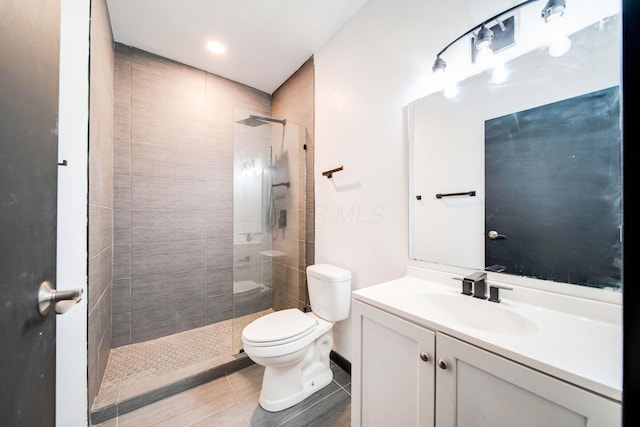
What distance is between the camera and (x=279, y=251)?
7.29 ft

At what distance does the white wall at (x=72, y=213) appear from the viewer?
1.01m

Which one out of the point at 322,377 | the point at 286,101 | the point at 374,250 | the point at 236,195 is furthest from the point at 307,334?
the point at 286,101

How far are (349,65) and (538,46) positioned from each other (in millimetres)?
1144

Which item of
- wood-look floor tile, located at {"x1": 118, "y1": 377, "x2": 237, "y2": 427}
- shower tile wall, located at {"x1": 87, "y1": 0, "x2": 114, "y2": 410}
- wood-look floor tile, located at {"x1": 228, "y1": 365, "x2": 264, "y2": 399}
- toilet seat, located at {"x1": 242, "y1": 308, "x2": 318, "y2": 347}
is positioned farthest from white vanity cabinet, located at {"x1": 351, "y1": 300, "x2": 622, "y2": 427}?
shower tile wall, located at {"x1": 87, "y1": 0, "x2": 114, "y2": 410}

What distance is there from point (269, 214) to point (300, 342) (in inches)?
45.2

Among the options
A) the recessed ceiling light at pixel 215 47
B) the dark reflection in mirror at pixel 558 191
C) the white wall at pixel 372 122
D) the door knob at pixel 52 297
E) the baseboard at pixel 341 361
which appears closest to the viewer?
the door knob at pixel 52 297

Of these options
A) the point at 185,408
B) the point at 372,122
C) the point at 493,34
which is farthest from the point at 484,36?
the point at 185,408

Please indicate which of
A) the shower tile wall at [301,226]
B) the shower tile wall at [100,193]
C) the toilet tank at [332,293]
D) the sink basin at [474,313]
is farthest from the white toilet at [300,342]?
the shower tile wall at [100,193]

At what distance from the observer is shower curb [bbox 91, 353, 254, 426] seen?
51.8 inches

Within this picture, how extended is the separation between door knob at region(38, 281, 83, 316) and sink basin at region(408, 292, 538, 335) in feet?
3.50

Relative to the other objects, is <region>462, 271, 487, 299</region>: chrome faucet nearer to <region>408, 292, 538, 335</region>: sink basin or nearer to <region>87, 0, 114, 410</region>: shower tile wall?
<region>408, 292, 538, 335</region>: sink basin

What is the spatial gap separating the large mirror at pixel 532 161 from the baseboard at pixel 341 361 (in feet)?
3.43

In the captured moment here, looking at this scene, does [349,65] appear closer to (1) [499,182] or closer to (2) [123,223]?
(1) [499,182]

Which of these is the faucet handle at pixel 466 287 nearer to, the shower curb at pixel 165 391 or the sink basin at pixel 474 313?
the sink basin at pixel 474 313
